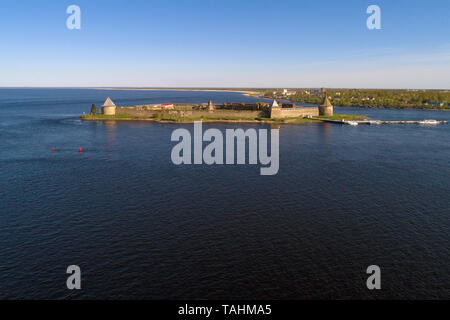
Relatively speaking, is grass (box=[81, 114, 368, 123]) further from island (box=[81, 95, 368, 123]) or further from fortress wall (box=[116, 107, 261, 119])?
fortress wall (box=[116, 107, 261, 119])

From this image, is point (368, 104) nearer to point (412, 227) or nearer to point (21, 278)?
point (412, 227)
